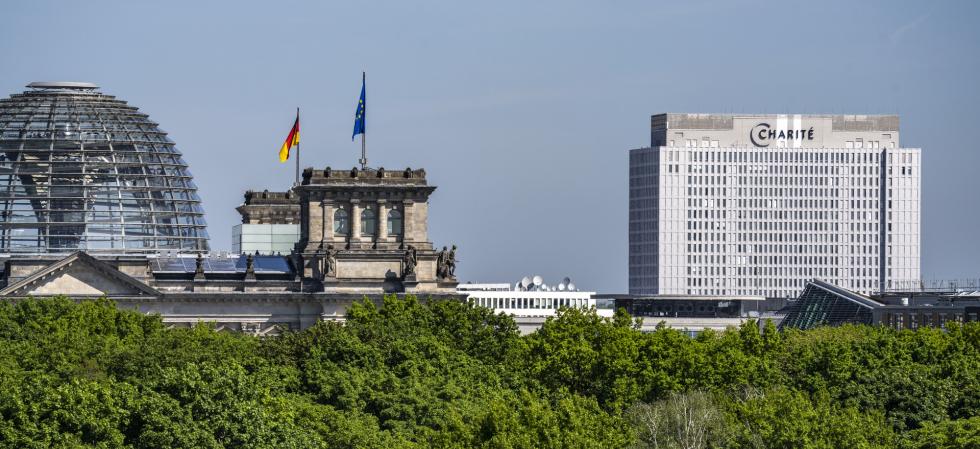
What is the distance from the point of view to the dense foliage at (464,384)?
117500 millimetres

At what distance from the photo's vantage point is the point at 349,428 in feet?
420

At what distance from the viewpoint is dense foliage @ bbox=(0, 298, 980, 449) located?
118 meters

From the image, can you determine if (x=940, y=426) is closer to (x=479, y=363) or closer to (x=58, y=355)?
(x=479, y=363)

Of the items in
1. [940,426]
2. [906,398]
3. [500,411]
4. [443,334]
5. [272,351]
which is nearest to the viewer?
[500,411]

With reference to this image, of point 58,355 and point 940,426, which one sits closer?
point 940,426

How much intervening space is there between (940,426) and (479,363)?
98.5 ft

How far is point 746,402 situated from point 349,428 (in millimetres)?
22244

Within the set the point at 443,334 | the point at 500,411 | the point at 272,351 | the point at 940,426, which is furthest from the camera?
the point at 443,334

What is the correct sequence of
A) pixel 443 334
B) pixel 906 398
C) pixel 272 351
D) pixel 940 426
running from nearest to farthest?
pixel 940 426
pixel 906 398
pixel 272 351
pixel 443 334

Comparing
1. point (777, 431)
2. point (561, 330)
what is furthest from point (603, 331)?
point (777, 431)

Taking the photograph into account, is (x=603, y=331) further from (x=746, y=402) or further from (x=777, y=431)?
(x=777, y=431)

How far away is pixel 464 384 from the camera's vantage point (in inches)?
5763

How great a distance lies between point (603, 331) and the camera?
164 meters

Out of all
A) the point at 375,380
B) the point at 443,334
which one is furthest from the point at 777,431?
the point at 443,334
